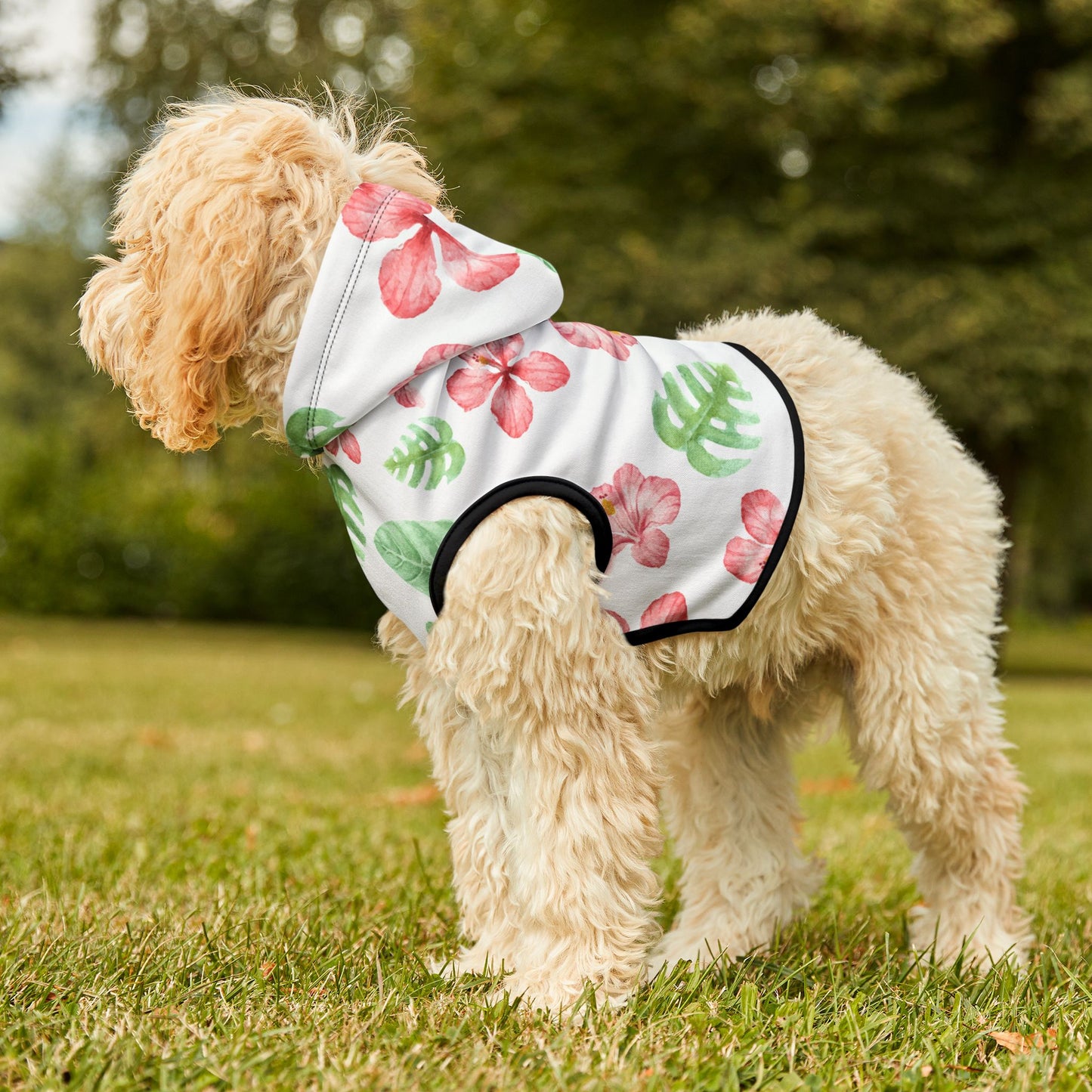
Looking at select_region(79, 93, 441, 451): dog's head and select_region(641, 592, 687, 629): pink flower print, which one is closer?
select_region(79, 93, 441, 451): dog's head

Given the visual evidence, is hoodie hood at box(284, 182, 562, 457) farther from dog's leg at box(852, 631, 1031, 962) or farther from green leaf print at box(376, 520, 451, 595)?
dog's leg at box(852, 631, 1031, 962)

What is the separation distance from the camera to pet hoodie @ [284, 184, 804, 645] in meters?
2.44

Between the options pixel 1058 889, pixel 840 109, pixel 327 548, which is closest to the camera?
pixel 1058 889

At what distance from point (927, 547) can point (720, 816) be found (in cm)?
99

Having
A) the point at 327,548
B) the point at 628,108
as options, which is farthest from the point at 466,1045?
the point at 327,548

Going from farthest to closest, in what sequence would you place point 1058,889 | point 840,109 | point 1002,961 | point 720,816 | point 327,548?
point 327,548 → point 840,109 → point 1058,889 → point 720,816 → point 1002,961

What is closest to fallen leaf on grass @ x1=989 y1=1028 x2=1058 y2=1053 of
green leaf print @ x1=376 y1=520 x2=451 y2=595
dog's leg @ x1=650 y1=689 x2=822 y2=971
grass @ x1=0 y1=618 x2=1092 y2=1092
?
grass @ x1=0 y1=618 x2=1092 y2=1092

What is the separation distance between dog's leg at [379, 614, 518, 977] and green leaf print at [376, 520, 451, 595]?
29cm

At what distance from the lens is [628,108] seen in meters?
15.7

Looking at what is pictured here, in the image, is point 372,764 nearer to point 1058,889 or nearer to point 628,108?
point 1058,889

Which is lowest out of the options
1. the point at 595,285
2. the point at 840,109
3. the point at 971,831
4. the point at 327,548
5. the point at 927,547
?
the point at 327,548

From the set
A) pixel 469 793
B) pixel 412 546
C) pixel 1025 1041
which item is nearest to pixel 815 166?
pixel 469 793

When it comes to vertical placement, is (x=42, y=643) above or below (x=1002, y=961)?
below

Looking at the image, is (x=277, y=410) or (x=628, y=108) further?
(x=628, y=108)
